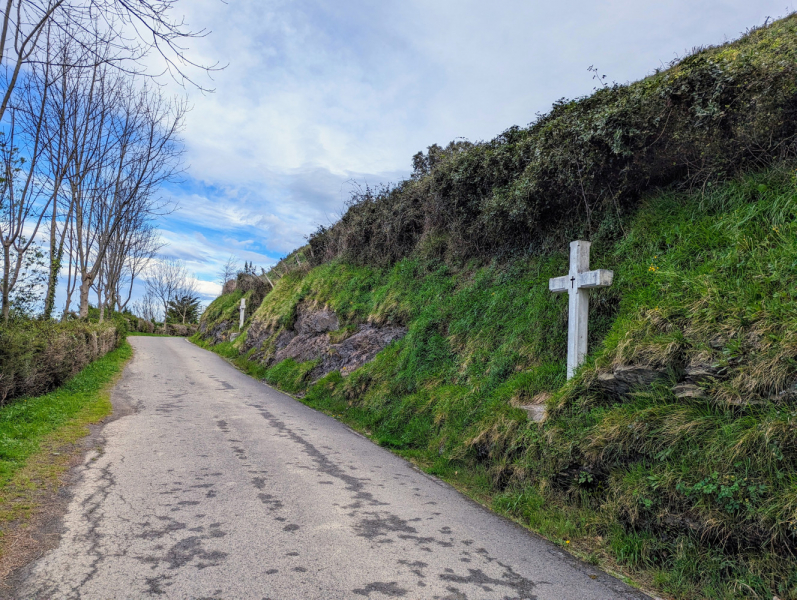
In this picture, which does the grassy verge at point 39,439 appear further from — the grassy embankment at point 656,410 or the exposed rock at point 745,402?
the exposed rock at point 745,402

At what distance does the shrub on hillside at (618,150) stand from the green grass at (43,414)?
28.4 feet

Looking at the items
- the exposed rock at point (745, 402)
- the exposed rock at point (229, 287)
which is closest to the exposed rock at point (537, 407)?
the exposed rock at point (745, 402)

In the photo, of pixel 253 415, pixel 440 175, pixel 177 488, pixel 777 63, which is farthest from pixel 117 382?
pixel 777 63

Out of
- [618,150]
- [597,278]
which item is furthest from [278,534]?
[618,150]

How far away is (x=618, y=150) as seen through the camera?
689cm

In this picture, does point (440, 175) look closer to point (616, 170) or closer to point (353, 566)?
point (616, 170)

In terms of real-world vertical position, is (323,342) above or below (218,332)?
below

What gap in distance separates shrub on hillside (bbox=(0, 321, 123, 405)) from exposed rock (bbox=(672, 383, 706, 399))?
32.6 ft

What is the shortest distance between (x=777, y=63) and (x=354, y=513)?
290 inches

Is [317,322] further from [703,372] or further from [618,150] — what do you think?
[703,372]

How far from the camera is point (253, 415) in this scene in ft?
33.1

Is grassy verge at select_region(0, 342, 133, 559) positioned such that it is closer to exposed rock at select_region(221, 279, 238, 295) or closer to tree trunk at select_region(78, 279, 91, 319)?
tree trunk at select_region(78, 279, 91, 319)

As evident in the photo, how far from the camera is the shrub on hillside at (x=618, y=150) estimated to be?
5.91 m

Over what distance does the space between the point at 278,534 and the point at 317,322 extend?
13.5 metres
